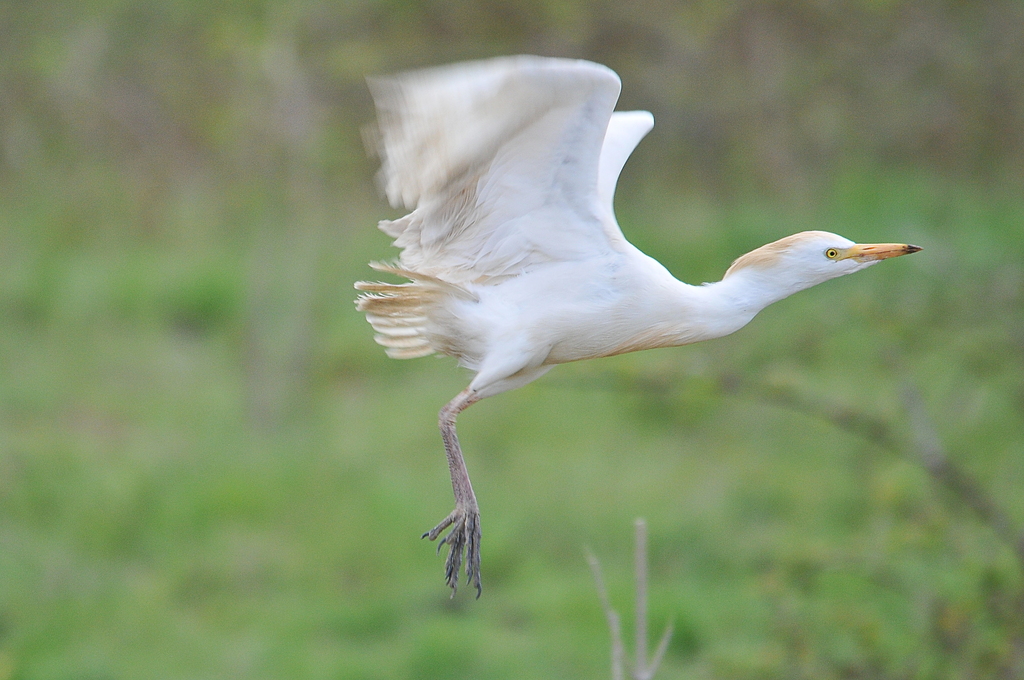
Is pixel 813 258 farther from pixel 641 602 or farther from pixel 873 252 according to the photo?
pixel 641 602

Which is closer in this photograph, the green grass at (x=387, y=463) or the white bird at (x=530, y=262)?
the white bird at (x=530, y=262)

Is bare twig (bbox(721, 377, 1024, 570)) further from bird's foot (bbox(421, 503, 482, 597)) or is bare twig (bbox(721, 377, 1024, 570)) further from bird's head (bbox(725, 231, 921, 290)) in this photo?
bird's foot (bbox(421, 503, 482, 597))

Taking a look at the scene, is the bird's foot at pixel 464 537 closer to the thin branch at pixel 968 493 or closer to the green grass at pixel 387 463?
the thin branch at pixel 968 493

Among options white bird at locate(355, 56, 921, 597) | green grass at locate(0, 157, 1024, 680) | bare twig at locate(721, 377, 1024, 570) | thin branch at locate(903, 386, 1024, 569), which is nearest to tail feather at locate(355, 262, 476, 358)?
white bird at locate(355, 56, 921, 597)

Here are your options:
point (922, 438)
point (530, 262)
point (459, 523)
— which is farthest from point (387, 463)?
point (459, 523)

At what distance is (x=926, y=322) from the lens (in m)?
6.84

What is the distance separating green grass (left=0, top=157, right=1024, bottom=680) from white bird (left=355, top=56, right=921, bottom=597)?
3.22m

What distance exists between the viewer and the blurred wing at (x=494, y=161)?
143 inches

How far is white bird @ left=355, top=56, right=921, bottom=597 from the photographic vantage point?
3896 mm

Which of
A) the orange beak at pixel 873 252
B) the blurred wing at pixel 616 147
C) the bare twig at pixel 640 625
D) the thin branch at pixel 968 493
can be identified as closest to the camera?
the bare twig at pixel 640 625

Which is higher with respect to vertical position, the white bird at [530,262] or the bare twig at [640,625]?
the white bird at [530,262]

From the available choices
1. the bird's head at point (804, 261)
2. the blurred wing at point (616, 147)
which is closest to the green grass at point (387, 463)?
the blurred wing at point (616, 147)

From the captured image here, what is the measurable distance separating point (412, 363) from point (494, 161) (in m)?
8.66

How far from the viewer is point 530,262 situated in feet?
14.2
